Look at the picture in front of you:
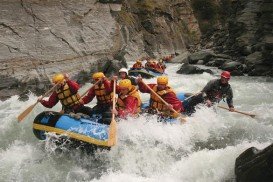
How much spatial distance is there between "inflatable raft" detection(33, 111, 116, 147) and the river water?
319 millimetres

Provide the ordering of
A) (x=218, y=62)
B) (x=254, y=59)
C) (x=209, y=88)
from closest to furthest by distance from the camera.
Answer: (x=209, y=88) < (x=254, y=59) < (x=218, y=62)

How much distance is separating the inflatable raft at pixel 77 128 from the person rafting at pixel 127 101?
1.90 ft

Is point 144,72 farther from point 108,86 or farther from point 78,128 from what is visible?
point 78,128

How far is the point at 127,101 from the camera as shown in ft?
26.3

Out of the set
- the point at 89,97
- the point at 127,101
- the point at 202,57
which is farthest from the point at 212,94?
the point at 202,57

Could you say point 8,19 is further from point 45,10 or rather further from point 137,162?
point 137,162

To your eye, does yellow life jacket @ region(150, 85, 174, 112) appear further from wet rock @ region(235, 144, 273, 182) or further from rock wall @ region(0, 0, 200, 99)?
rock wall @ region(0, 0, 200, 99)

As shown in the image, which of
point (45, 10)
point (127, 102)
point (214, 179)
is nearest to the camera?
→ point (214, 179)

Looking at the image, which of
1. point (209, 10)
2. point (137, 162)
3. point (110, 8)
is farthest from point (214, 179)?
point (209, 10)

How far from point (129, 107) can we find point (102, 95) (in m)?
0.83

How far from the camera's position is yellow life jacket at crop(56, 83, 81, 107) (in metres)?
8.20

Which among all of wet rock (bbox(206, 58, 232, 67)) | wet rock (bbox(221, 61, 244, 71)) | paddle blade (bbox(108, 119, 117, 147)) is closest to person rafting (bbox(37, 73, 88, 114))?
paddle blade (bbox(108, 119, 117, 147))

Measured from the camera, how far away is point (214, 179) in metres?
5.97

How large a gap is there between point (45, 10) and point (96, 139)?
10989 mm
